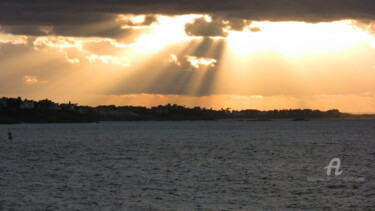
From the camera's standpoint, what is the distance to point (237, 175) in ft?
214

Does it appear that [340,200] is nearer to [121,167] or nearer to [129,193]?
[129,193]

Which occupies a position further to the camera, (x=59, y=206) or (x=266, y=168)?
(x=266, y=168)

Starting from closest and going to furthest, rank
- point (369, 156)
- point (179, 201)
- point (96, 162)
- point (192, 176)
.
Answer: point (179, 201)
point (192, 176)
point (96, 162)
point (369, 156)

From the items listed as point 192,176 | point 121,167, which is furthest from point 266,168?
point 121,167

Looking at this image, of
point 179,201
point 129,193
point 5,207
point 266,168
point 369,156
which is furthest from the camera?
point 369,156

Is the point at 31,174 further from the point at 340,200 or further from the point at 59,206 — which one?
the point at 340,200

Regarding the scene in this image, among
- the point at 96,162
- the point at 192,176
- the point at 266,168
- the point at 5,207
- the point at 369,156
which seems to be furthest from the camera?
the point at 369,156

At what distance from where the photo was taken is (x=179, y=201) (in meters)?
47.0

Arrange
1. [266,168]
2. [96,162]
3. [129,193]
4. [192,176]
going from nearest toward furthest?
[129,193], [192,176], [266,168], [96,162]

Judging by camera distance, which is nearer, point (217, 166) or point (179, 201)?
point (179, 201)

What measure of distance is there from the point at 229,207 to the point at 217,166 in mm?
32449

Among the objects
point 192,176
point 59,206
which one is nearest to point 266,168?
point 192,176

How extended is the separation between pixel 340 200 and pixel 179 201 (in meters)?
13.7

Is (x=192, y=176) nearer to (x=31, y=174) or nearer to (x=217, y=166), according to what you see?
(x=217, y=166)
